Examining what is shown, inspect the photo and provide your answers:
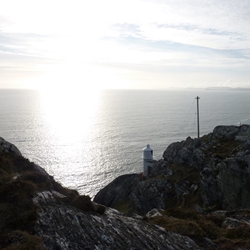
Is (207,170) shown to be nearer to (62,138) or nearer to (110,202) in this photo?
(110,202)

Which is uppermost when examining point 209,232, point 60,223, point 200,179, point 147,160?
point 60,223

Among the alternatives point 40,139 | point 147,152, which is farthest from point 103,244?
point 40,139

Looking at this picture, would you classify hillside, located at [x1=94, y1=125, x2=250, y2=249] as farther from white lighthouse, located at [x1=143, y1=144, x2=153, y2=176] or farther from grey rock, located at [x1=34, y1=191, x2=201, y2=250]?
grey rock, located at [x1=34, y1=191, x2=201, y2=250]

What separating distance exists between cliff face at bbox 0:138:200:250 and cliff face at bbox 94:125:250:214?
21658 mm

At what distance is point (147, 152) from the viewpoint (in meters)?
61.6

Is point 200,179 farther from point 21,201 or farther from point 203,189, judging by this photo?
point 21,201

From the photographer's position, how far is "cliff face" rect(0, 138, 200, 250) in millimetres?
13570

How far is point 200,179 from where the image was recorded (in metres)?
43.6

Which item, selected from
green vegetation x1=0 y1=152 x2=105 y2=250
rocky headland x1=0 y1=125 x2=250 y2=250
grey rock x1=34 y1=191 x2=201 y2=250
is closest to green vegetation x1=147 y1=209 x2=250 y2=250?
rocky headland x1=0 y1=125 x2=250 y2=250

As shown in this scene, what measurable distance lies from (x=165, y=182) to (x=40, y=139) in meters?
90.7

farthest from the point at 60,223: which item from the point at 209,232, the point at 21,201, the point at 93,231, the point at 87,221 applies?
the point at 209,232

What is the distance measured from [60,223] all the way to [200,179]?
33.2 meters

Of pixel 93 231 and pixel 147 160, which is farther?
pixel 147 160

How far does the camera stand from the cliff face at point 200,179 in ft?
123
